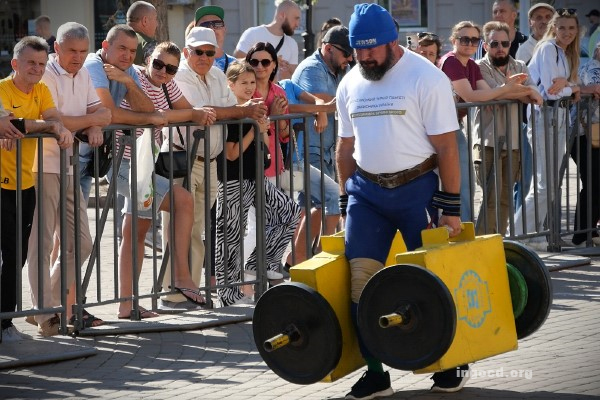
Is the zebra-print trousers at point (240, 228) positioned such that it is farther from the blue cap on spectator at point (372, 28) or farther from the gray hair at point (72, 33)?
the blue cap on spectator at point (372, 28)

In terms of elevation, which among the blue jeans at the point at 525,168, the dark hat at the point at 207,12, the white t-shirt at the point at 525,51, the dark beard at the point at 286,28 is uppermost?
the dark hat at the point at 207,12

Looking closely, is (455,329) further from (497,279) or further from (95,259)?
(95,259)

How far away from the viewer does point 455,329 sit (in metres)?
6.55

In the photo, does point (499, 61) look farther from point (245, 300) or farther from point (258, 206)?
point (245, 300)

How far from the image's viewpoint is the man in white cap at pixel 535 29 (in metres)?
14.0

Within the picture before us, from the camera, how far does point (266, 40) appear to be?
47.9 feet

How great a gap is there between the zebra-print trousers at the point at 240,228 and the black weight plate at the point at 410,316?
3342mm

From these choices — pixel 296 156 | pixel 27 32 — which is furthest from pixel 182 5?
pixel 296 156

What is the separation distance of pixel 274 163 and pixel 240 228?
2.45 ft

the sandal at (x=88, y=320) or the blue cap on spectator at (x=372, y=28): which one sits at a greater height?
the blue cap on spectator at (x=372, y=28)

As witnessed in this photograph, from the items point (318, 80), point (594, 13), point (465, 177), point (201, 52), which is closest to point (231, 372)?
point (201, 52)

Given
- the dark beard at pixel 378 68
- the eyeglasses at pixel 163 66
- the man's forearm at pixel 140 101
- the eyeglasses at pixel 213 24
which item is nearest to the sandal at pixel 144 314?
the man's forearm at pixel 140 101

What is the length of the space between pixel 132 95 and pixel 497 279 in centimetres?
339

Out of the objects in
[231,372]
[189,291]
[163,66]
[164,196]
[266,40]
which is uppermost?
[266,40]
